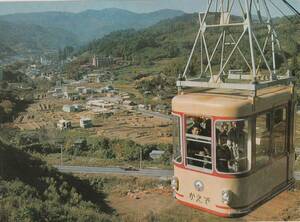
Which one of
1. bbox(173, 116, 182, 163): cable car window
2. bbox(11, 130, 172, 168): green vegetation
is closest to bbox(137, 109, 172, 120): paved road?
bbox(11, 130, 172, 168): green vegetation

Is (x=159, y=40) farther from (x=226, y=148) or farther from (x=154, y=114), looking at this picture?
(x=226, y=148)

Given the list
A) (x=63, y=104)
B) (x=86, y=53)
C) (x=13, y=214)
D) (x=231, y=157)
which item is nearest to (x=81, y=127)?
(x=63, y=104)

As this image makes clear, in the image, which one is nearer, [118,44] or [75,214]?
[75,214]

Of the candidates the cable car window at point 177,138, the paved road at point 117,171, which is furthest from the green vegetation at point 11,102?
the cable car window at point 177,138

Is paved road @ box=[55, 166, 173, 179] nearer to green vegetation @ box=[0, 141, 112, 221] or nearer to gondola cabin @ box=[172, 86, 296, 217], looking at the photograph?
green vegetation @ box=[0, 141, 112, 221]

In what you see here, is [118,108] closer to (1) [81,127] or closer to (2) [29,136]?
(1) [81,127]
